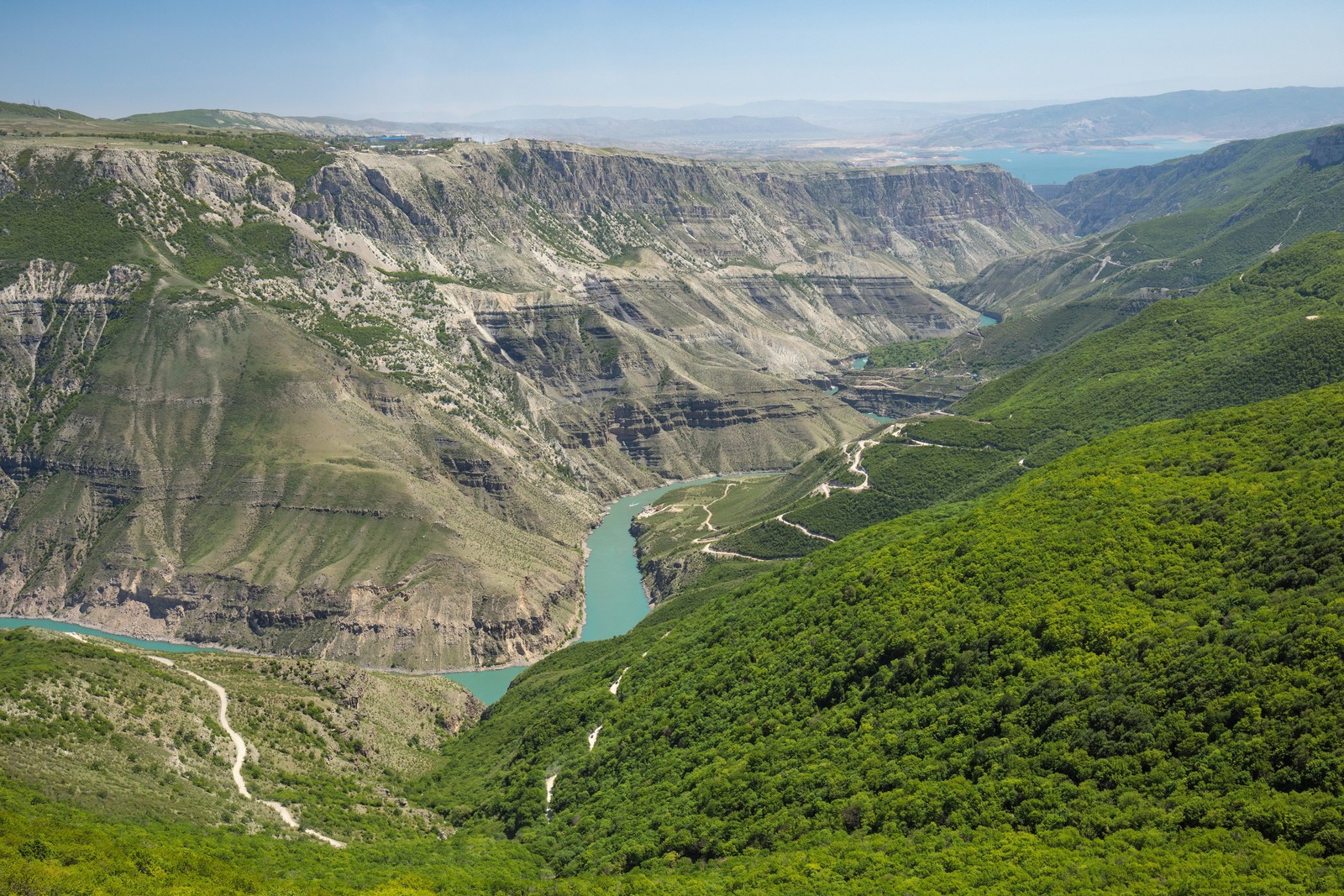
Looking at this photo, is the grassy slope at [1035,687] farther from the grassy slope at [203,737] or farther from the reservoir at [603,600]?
the reservoir at [603,600]

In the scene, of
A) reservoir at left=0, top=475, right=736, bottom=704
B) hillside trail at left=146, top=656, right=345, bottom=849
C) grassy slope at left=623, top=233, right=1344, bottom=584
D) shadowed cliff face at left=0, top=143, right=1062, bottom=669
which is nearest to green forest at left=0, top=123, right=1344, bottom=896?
hillside trail at left=146, top=656, right=345, bottom=849

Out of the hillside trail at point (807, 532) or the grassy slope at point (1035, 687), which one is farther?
the hillside trail at point (807, 532)

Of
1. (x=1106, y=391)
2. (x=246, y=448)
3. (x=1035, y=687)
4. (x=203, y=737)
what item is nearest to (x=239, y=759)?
(x=203, y=737)

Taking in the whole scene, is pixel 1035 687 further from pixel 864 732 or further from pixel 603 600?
pixel 603 600

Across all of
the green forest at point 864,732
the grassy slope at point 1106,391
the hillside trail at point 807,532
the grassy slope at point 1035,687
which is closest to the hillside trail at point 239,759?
the green forest at point 864,732

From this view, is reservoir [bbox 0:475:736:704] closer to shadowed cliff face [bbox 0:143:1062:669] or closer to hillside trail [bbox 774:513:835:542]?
shadowed cliff face [bbox 0:143:1062:669]

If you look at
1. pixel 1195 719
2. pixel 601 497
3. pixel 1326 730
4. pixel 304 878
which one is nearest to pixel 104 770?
pixel 304 878

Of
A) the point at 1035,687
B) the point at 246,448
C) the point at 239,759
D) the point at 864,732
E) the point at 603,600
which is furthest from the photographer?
the point at 603,600
